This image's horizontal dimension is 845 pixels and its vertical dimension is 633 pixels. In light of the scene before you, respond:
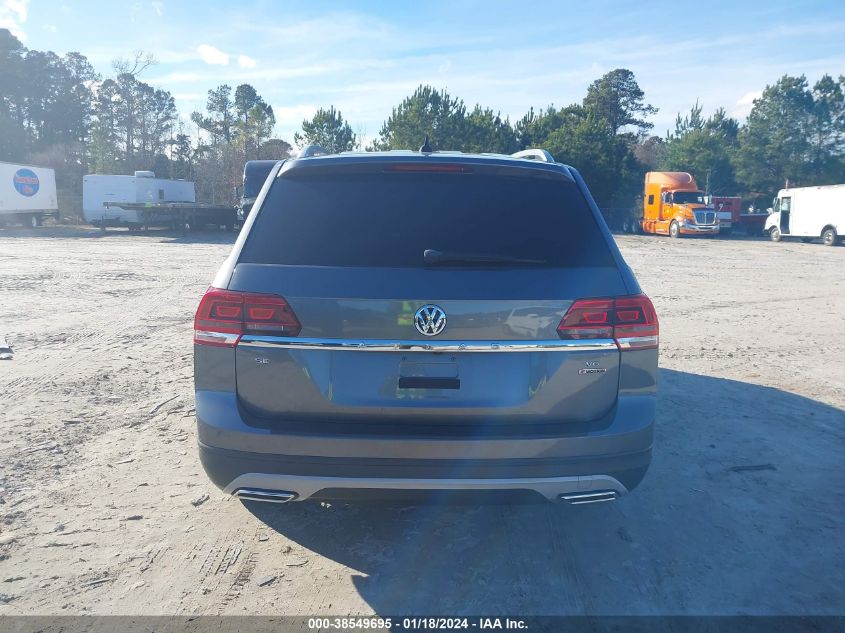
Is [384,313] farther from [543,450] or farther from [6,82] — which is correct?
[6,82]

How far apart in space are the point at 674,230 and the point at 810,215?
708 cm

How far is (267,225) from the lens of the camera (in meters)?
3.15

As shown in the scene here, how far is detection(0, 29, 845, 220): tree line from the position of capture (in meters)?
47.9

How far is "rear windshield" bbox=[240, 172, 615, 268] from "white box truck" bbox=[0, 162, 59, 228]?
39177 mm

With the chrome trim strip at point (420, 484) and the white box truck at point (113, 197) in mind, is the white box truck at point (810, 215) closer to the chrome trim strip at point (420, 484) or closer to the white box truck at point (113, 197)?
the white box truck at point (113, 197)

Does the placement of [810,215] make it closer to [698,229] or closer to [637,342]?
[698,229]

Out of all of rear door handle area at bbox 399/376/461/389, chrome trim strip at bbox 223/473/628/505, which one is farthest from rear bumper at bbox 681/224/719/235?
rear door handle area at bbox 399/376/461/389

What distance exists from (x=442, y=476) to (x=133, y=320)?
8446 millimetres

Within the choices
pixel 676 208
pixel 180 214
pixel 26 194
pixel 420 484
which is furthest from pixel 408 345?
pixel 26 194

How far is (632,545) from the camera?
12.0 ft

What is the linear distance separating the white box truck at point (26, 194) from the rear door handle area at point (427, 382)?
131 feet

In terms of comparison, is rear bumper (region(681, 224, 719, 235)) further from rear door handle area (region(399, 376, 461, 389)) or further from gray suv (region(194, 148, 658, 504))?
rear door handle area (region(399, 376, 461, 389))

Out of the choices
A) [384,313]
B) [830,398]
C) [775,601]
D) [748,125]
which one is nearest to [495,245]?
[384,313]

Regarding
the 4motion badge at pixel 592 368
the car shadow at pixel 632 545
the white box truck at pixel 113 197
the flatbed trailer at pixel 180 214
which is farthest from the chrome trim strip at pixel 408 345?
the white box truck at pixel 113 197
